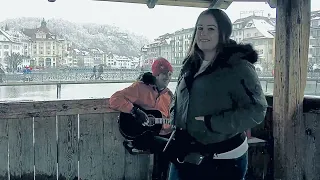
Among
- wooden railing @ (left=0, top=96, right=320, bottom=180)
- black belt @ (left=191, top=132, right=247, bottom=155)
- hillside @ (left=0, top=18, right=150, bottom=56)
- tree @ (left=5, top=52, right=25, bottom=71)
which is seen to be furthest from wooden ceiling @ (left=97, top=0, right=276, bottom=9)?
black belt @ (left=191, top=132, right=247, bottom=155)

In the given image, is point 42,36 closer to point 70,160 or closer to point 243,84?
point 70,160

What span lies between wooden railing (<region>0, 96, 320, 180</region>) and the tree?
45cm

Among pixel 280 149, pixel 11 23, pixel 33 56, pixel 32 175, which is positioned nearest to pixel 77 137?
pixel 32 175

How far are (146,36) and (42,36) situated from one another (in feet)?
3.82

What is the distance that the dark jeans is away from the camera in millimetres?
1610

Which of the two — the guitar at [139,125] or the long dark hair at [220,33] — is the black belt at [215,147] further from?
the guitar at [139,125]

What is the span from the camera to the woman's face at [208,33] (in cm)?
168

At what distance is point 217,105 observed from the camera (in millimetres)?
1572

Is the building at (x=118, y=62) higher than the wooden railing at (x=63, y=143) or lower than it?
higher

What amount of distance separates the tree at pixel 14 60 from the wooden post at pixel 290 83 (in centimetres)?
256

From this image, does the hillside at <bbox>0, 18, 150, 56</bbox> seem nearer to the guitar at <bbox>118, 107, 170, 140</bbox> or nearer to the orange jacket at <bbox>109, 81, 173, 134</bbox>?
the orange jacket at <bbox>109, 81, 173, 134</bbox>

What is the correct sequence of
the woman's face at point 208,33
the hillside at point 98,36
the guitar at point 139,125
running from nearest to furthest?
1. the woman's face at point 208,33
2. the guitar at point 139,125
3. the hillside at point 98,36

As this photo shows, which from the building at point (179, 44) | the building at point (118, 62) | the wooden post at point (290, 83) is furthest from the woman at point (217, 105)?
the building at point (118, 62)

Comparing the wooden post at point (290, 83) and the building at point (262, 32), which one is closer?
the wooden post at point (290, 83)
